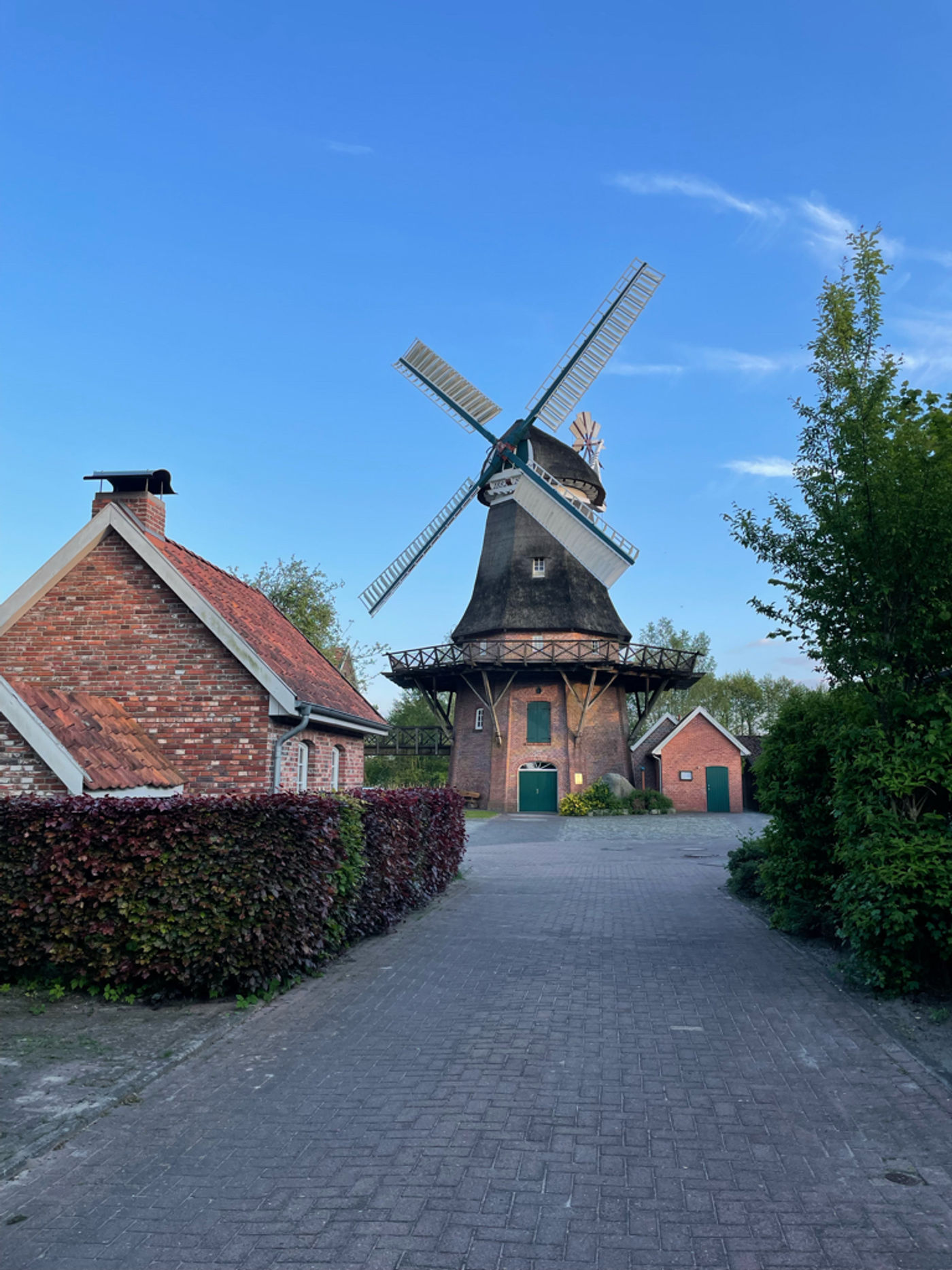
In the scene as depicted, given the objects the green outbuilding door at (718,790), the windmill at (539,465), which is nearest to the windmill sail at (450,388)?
the windmill at (539,465)

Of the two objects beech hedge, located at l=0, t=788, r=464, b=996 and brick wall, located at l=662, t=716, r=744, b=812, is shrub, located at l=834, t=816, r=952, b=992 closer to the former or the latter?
beech hedge, located at l=0, t=788, r=464, b=996

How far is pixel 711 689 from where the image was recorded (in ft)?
229

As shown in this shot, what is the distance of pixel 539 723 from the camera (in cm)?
3741

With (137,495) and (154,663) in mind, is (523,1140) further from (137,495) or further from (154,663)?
(137,495)

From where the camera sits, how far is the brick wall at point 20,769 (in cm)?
978

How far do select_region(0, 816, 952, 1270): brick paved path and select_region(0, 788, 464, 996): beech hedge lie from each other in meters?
0.71

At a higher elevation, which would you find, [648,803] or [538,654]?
[538,654]

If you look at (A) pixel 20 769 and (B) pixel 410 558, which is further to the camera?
(B) pixel 410 558

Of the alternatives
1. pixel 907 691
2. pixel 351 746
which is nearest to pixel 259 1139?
pixel 907 691

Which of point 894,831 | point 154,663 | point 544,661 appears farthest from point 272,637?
point 544,661

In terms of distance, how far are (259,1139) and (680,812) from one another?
117 feet

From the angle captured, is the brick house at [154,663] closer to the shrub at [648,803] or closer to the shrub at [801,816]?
the shrub at [801,816]

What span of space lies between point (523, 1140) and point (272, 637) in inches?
467

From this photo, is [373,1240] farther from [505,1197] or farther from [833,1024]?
[833,1024]
